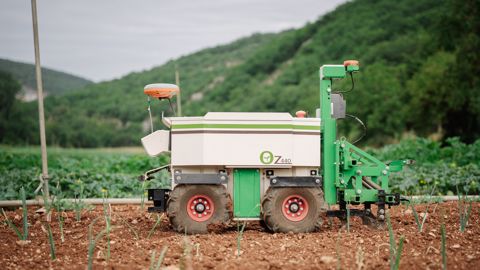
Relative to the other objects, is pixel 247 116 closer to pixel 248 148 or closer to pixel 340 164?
pixel 248 148

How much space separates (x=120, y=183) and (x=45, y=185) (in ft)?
14.9

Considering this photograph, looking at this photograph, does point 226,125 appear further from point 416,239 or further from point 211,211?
point 416,239

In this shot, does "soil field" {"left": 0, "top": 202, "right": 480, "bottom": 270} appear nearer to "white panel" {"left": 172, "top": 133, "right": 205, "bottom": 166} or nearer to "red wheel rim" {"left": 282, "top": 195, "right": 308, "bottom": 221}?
"red wheel rim" {"left": 282, "top": 195, "right": 308, "bottom": 221}

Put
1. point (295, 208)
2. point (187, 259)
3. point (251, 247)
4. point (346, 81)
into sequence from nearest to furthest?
point (187, 259) → point (251, 247) → point (295, 208) → point (346, 81)

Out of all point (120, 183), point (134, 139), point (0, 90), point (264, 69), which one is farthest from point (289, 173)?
point (264, 69)

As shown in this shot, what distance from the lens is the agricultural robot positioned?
7273 mm

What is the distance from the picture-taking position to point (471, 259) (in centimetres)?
550

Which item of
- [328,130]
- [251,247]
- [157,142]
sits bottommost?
[251,247]

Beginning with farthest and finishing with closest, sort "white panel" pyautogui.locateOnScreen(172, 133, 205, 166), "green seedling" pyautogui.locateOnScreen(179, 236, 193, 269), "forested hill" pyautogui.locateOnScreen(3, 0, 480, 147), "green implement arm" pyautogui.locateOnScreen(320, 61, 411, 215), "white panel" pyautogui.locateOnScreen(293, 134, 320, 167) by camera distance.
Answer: "forested hill" pyautogui.locateOnScreen(3, 0, 480, 147)
"green implement arm" pyautogui.locateOnScreen(320, 61, 411, 215)
"white panel" pyautogui.locateOnScreen(293, 134, 320, 167)
"white panel" pyautogui.locateOnScreen(172, 133, 205, 166)
"green seedling" pyautogui.locateOnScreen(179, 236, 193, 269)

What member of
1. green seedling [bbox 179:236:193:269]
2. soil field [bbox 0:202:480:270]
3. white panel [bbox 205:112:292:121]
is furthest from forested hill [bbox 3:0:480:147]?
green seedling [bbox 179:236:193:269]

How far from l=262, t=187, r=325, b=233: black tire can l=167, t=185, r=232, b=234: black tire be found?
50 centimetres

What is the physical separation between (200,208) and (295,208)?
1.23m

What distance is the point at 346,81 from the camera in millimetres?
49188

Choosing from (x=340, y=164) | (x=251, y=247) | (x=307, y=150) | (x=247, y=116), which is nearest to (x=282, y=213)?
(x=307, y=150)
